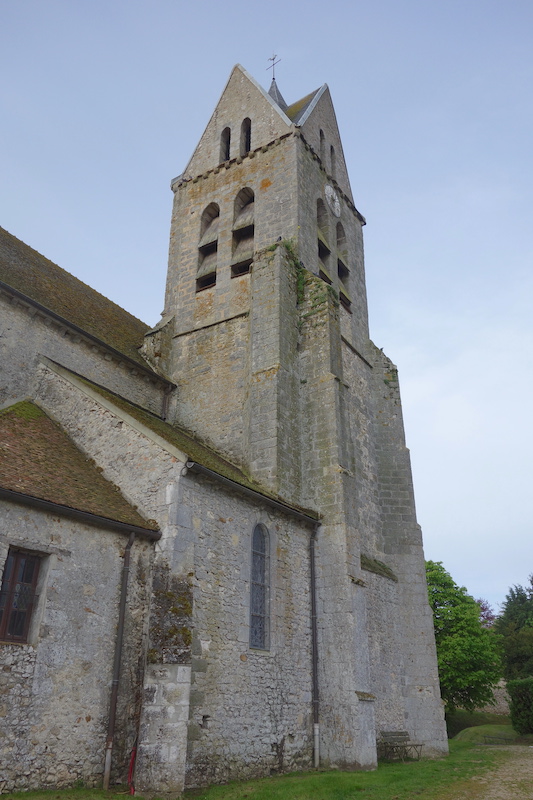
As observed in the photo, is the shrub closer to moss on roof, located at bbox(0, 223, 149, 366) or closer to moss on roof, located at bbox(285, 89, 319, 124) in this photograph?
moss on roof, located at bbox(0, 223, 149, 366)

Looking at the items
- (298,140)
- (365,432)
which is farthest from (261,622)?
(298,140)

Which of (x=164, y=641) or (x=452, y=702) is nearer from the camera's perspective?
(x=164, y=641)

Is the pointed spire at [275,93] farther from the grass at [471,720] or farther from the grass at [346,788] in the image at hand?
the grass at [471,720]

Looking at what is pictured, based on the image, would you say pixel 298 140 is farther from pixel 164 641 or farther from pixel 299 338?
pixel 164 641

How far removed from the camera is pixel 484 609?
44.8m

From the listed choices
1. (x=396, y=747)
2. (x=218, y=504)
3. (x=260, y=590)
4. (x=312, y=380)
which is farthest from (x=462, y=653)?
(x=218, y=504)

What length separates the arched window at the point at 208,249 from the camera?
20.3 m

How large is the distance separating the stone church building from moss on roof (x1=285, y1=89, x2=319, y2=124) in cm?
16

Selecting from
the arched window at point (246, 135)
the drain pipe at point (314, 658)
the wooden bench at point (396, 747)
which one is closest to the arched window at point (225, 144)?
the arched window at point (246, 135)

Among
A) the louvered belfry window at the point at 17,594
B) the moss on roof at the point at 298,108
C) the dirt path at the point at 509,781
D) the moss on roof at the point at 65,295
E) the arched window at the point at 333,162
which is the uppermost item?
the moss on roof at the point at 298,108

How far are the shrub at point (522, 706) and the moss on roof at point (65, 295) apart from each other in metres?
18.0

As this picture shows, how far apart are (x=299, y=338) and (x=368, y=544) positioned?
606 centimetres

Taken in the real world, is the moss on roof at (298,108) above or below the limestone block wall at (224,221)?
above

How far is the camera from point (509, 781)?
35.6 ft
